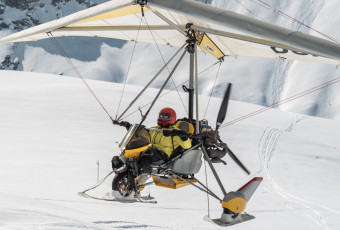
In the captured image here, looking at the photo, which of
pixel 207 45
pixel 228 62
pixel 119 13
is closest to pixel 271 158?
pixel 207 45

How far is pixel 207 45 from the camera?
9617mm

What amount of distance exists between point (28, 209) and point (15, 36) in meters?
3.96

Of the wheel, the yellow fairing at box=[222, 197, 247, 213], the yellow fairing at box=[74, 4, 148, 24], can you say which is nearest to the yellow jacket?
the wheel

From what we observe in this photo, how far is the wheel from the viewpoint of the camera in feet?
21.6

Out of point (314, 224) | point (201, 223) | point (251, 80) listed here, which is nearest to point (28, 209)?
point (201, 223)

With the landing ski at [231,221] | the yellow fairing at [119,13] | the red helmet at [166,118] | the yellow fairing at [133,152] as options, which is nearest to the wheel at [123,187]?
the yellow fairing at [133,152]

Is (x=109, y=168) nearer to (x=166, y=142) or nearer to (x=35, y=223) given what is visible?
(x=166, y=142)

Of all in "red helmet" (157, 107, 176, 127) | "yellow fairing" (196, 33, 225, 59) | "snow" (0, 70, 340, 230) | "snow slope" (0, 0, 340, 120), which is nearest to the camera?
"red helmet" (157, 107, 176, 127)

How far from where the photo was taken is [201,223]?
27.1 feet

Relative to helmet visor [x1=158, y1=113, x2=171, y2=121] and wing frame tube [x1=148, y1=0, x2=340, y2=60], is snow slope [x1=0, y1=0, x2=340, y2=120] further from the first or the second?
wing frame tube [x1=148, y1=0, x2=340, y2=60]

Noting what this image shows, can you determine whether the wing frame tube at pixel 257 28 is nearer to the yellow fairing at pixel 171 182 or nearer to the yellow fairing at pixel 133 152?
the yellow fairing at pixel 133 152

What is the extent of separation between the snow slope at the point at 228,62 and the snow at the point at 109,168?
4559 cm

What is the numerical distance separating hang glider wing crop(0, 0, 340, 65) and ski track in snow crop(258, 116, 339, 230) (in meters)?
3.52

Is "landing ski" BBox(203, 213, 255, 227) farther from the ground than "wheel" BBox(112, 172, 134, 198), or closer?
closer
